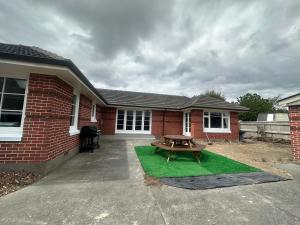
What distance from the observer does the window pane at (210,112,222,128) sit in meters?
13.3

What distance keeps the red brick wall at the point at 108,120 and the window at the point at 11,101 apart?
9.46 m

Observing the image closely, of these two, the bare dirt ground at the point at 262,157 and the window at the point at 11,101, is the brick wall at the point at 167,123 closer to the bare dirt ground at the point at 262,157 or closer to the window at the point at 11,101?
the bare dirt ground at the point at 262,157

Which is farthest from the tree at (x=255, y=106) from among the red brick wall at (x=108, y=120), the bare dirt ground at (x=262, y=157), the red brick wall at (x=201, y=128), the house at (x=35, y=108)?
the house at (x=35, y=108)

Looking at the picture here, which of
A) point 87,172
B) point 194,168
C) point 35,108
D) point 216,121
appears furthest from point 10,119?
point 216,121

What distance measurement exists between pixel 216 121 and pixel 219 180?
31.9ft

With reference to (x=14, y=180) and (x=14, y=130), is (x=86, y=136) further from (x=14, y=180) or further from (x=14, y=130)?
(x=14, y=180)

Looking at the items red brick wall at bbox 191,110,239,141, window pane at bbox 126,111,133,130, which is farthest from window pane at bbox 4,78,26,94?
red brick wall at bbox 191,110,239,141

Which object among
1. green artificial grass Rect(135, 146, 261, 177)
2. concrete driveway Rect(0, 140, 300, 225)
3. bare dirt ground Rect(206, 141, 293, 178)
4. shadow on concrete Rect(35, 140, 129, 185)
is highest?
bare dirt ground Rect(206, 141, 293, 178)

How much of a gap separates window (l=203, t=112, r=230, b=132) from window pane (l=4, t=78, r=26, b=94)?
11582mm

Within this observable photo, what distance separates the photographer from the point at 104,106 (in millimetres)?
14250

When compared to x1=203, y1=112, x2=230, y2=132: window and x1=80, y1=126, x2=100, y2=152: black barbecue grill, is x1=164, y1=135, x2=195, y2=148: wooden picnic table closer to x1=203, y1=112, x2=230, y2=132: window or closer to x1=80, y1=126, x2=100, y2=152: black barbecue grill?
x1=80, y1=126, x2=100, y2=152: black barbecue grill

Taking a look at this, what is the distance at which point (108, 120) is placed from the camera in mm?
14141

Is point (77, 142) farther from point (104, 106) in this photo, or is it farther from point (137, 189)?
point (104, 106)

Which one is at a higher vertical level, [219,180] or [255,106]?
[255,106]
